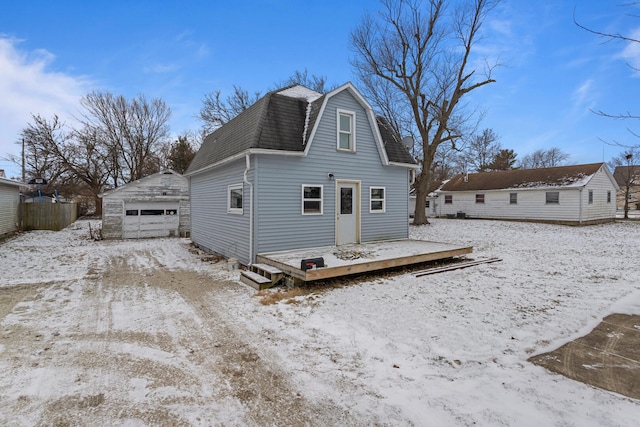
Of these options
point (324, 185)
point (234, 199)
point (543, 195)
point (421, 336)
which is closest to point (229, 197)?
point (234, 199)

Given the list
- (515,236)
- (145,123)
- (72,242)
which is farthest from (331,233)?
(145,123)

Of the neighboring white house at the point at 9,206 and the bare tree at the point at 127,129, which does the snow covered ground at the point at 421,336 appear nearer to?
the neighboring white house at the point at 9,206

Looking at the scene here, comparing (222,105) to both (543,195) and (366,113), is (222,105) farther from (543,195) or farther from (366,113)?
(543,195)

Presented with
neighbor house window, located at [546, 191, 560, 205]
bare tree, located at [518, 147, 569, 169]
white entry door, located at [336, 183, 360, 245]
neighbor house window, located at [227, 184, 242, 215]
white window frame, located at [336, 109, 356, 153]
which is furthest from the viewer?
bare tree, located at [518, 147, 569, 169]

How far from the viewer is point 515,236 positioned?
14281 mm

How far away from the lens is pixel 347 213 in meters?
9.67

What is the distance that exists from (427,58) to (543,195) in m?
12.5

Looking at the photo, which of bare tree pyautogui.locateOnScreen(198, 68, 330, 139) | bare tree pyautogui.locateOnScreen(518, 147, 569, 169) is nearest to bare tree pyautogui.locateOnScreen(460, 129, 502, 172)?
bare tree pyautogui.locateOnScreen(518, 147, 569, 169)

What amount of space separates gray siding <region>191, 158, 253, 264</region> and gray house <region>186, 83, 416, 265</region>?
3 cm

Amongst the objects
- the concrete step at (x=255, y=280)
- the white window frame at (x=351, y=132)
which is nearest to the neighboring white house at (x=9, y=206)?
the concrete step at (x=255, y=280)

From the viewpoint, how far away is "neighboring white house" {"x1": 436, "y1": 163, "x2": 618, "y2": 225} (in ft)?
64.7

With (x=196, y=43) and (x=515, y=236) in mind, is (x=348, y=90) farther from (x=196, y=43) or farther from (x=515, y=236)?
(x=515, y=236)

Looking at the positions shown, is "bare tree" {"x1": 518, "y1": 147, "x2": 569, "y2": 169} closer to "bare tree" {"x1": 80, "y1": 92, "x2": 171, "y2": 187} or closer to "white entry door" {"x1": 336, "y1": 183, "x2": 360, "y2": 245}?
"white entry door" {"x1": 336, "y1": 183, "x2": 360, "y2": 245}

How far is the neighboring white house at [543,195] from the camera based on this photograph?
19719 millimetres
